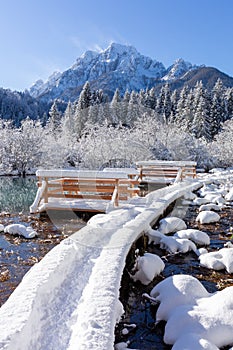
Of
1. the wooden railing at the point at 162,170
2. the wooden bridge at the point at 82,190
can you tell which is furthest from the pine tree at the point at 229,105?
the wooden bridge at the point at 82,190

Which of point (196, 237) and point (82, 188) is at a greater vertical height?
point (82, 188)

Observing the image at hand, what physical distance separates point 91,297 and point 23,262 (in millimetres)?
1777

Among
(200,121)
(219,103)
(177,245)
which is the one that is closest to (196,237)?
(177,245)

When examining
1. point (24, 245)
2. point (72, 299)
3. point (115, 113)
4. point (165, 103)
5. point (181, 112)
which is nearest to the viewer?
point (72, 299)

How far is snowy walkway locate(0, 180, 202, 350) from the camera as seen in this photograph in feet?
6.61

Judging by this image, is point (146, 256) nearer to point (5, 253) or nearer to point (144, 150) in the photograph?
point (5, 253)

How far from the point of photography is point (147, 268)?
144 inches

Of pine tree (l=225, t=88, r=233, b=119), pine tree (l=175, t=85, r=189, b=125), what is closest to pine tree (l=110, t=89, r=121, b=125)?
pine tree (l=175, t=85, r=189, b=125)

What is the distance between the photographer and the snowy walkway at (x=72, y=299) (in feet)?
6.61

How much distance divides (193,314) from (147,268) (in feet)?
3.86

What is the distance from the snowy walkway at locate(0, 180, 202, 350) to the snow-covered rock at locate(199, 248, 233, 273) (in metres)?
1.04

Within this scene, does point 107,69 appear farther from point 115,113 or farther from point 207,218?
point 207,218

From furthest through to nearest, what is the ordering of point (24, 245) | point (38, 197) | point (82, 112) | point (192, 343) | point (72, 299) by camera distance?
point (82, 112), point (38, 197), point (24, 245), point (72, 299), point (192, 343)

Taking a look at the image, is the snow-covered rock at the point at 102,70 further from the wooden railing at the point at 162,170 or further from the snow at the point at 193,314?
the snow at the point at 193,314
